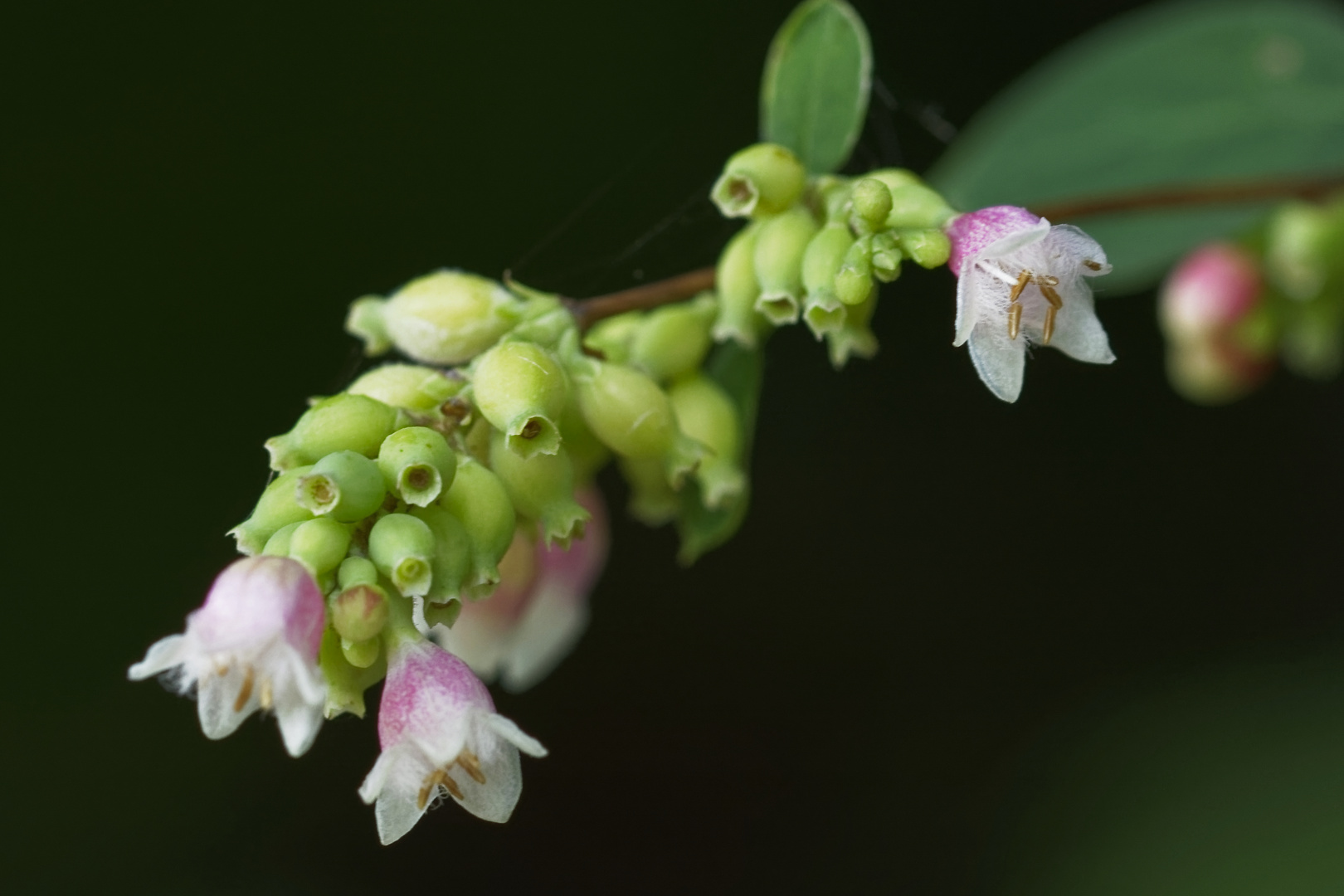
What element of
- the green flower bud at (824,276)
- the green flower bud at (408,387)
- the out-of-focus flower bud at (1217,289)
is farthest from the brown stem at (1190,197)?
the green flower bud at (408,387)

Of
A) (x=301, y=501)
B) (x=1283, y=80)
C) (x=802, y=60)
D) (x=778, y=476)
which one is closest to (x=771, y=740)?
(x=778, y=476)

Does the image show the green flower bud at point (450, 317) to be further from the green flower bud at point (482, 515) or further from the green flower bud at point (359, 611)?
the green flower bud at point (359, 611)

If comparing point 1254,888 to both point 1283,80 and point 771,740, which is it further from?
point 1283,80

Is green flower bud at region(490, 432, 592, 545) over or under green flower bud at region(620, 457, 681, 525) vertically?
over

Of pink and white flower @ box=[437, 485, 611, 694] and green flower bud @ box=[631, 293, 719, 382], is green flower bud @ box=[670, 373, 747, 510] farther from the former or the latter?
pink and white flower @ box=[437, 485, 611, 694]

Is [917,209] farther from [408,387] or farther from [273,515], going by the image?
[273,515]

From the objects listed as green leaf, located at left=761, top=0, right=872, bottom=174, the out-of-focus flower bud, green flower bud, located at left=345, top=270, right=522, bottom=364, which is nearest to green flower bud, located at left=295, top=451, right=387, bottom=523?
green flower bud, located at left=345, top=270, right=522, bottom=364
